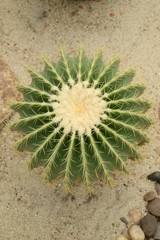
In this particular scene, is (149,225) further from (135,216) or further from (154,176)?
(154,176)

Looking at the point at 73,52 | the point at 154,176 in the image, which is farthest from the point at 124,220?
the point at 73,52

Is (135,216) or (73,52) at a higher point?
(73,52)

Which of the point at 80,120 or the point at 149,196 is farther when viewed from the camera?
the point at 149,196

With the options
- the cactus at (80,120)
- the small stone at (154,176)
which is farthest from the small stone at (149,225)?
the cactus at (80,120)

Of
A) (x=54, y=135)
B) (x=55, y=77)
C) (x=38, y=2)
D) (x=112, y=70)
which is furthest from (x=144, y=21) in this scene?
(x=54, y=135)

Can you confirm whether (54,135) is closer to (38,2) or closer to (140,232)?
(140,232)

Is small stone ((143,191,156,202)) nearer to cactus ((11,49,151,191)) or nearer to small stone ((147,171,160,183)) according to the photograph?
small stone ((147,171,160,183))

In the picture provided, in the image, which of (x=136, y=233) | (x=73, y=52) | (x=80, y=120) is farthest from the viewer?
(x=73, y=52)

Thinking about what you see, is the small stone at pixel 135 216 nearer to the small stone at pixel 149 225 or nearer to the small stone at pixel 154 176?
the small stone at pixel 149 225
